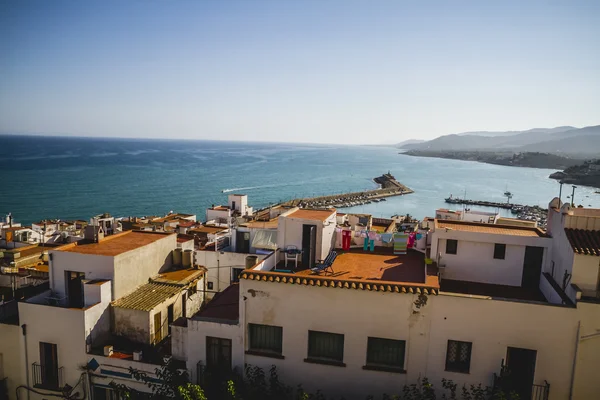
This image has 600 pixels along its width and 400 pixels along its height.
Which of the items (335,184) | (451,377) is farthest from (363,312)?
(335,184)

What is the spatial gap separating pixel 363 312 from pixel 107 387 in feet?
29.3

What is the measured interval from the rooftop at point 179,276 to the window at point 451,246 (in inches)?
395

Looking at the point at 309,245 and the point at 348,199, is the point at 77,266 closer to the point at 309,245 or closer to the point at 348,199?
the point at 309,245

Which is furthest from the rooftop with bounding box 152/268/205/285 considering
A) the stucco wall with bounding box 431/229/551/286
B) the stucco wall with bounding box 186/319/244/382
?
the stucco wall with bounding box 431/229/551/286

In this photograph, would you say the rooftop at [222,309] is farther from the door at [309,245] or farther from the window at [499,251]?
the window at [499,251]

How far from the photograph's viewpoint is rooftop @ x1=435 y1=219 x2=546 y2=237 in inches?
567

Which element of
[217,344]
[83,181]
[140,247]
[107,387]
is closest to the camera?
[217,344]

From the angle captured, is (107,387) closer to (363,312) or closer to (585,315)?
(363,312)

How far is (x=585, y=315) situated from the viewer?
10.5 m

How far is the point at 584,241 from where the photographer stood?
451 inches

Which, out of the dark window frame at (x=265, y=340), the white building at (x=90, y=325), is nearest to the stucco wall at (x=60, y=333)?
the white building at (x=90, y=325)

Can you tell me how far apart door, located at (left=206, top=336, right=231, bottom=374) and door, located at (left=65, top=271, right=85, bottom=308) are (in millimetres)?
5695

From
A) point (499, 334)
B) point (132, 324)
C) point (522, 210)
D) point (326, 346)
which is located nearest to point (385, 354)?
point (326, 346)

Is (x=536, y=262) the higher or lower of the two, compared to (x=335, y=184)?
higher
